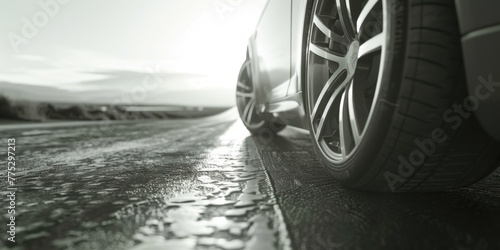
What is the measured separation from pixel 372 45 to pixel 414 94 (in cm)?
30

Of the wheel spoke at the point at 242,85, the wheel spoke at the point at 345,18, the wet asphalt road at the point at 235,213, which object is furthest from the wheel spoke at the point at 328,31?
the wheel spoke at the point at 242,85

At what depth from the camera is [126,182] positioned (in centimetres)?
189

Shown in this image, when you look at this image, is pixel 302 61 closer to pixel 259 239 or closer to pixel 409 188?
pixel 409 188

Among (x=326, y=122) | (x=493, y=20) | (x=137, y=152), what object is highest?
(x=493, y=20)

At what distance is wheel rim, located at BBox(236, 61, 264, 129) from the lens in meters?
4.74

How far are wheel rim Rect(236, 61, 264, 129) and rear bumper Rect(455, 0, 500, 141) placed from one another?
359 cm

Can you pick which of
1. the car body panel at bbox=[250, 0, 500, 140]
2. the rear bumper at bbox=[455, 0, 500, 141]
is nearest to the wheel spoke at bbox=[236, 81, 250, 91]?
the car body panel at bbox=[250, 0, 500, 140]

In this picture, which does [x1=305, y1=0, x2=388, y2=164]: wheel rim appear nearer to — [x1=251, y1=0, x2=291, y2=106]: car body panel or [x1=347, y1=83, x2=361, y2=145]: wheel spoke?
[x1=347, y1=83, x2=361, y2=145]: wheel spoke

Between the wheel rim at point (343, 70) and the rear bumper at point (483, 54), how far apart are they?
0.87 feet

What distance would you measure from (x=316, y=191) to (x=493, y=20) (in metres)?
0.93

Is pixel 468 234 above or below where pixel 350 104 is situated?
below

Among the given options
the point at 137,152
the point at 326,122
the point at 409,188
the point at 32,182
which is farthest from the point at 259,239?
the point at 137,152

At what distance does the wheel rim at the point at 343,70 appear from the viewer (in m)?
1.51

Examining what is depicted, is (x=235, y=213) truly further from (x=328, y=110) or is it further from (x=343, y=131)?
(x=328, y=110)
